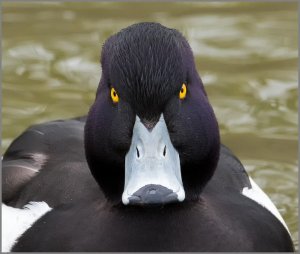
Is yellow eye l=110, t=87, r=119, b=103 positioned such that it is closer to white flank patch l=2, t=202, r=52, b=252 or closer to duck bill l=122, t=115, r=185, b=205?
duck bill l=122, t=115, r=185, b=205

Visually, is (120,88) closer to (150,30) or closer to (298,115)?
(150,30)

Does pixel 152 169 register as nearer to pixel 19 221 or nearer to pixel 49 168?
pixel 19 221

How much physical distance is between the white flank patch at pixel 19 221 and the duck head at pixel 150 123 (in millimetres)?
438

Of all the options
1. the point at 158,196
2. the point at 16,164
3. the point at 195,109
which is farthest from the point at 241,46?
the point at 158,196

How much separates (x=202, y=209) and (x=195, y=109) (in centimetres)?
51

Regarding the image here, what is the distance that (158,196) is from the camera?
4703mm

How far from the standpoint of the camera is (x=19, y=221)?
5676 mm

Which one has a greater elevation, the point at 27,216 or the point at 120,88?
the point at 120,88

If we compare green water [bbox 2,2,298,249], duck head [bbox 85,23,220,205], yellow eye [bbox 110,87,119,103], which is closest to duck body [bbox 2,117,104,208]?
duck head [bbox 85,23,220,205]

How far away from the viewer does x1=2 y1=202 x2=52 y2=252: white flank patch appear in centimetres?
559

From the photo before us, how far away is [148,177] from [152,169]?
5cm

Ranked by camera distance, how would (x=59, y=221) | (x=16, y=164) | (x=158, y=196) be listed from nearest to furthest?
(x=158, y=196)
(x=59, y=221)
(x=16, y=164)

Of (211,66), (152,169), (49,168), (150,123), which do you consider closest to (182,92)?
(150,123)

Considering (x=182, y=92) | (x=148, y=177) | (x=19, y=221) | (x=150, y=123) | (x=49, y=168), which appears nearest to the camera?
(x=148, y=177)
